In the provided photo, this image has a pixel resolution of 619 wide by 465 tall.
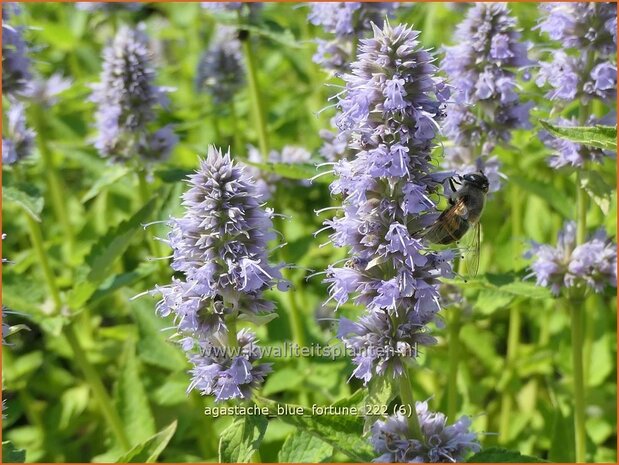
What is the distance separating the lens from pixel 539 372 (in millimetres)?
6582

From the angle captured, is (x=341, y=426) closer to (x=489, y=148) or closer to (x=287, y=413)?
(x=287, y=413)

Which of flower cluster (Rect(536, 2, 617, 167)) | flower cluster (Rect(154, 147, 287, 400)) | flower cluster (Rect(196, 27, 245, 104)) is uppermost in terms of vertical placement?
flower cluster (Rect(196, 27, 245, 104))

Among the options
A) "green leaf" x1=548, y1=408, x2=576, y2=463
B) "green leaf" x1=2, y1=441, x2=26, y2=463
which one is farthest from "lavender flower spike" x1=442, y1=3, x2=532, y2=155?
"green leaf" x1=2, y1=441, x2=26, y2=463

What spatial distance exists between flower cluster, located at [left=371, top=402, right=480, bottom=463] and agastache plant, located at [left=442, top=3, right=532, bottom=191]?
1.42 m

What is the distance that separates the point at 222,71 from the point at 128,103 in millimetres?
1984

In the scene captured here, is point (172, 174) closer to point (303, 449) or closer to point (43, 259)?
point (43, 259)

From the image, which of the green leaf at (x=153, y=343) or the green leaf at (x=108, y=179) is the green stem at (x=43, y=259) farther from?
the green leaf at (x=153, y=343)

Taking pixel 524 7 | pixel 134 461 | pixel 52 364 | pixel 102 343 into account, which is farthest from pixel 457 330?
pixel 524 7

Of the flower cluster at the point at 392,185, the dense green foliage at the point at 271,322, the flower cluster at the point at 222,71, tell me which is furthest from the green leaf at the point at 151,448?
the flower cluster at the point at 222,71

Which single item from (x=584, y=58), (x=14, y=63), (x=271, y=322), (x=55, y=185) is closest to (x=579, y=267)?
(x=584, y=58)

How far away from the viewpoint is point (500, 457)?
3.48m

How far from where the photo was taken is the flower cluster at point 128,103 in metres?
5.26

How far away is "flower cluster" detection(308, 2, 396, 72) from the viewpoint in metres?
4.71

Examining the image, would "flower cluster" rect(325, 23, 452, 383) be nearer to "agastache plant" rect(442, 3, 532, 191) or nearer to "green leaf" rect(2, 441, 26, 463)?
"agastache plant" rect(442, 3, 532, 191)
